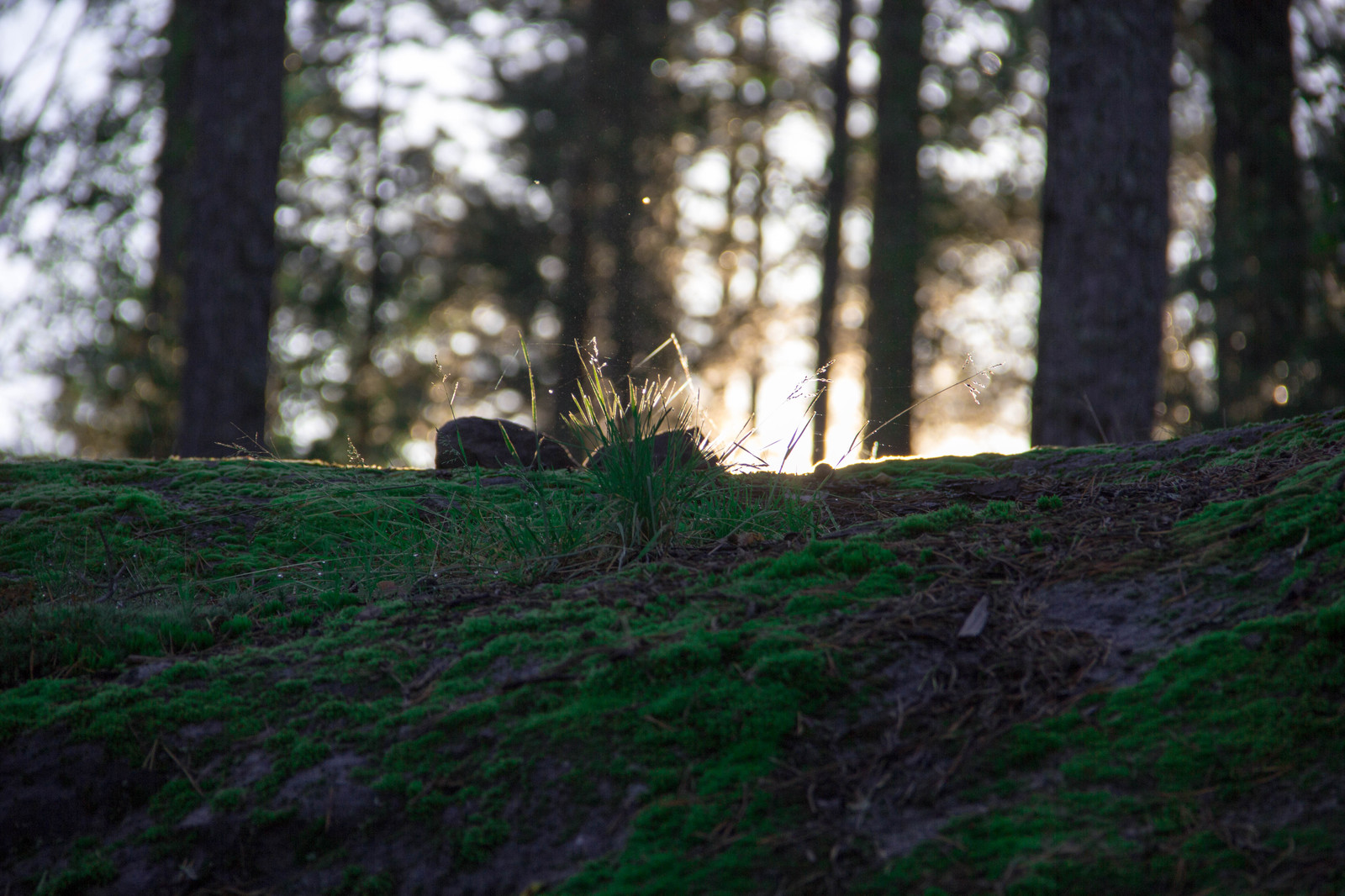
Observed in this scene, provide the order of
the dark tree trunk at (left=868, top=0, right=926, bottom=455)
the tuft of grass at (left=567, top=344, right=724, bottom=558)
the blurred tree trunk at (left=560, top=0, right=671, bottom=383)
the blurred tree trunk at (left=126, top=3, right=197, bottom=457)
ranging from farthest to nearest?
the blurred tree trunk at (left=560, top=0, right=671, bottom=383) → the dark tree trunk at (left=868, top=0, right=926, bottom=455) → the blurred tree trunk at (left=126, top=3, right=197, bottom=457) → the tuft of grass at (left=567, top=344, right=724, bottom=558)

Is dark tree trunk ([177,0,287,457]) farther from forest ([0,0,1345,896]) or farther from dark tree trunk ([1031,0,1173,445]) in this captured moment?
dark tree trunk ([1031,0,1173,445])

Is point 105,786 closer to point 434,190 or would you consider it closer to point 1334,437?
point 1334,437

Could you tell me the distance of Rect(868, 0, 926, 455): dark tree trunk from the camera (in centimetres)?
1263

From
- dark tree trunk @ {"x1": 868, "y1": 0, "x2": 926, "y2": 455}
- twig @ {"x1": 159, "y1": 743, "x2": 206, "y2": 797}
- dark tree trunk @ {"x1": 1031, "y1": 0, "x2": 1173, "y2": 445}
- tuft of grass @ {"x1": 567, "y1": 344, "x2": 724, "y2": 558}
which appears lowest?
twig @ {"x1": 159, "y1": 743, "x2": 206, "y2": 797}

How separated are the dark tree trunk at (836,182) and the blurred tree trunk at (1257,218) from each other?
476cm

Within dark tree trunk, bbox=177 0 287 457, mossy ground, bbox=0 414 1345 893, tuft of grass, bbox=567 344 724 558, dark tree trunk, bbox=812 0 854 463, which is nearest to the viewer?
mossy ground, bbox=0 414 1345 893

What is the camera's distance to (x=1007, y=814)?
1486mm

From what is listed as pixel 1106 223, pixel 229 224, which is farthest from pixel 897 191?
pixel 229 224

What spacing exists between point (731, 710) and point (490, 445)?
266 centimetres

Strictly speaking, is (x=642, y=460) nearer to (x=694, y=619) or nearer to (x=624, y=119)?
(x=694, y=619)

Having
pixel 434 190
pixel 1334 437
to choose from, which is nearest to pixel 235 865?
pixel 1334 437

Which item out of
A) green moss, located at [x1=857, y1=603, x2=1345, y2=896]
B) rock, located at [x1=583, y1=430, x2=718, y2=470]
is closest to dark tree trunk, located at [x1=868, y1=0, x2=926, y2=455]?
rock, located at [x1=583, y1=430, x2=718, y2=470]

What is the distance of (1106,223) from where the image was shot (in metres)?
6.06

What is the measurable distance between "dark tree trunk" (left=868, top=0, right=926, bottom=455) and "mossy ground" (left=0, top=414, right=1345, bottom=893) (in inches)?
398
